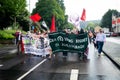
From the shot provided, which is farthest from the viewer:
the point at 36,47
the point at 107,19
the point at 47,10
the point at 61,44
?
the point at 107,19

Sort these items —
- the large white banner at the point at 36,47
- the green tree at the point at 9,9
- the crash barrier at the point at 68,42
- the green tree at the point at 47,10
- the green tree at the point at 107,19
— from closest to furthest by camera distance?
the crash barrier at the point at 68,42 < the large white banner at the point at 36,47 < the green tree at the point at 9,9 < the green tree at the point at 47,10 < the green tree at the point at 107,19

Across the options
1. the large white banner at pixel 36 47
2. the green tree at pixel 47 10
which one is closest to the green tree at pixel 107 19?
the green tree at pixel 47 10

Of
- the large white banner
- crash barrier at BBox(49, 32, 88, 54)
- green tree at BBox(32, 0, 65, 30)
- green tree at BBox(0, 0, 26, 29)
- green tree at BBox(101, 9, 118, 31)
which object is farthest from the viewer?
green tree at BBox(101, 9, 118, 31)

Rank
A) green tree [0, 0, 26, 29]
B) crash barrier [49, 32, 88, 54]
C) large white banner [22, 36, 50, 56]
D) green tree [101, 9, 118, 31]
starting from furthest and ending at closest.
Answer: green tree [101, 9, 118, 31]
green tree [0, 0, 26, 29]
large white banner [22, 36, 50, 56]
crash barrier [49, 32, 88, 54]

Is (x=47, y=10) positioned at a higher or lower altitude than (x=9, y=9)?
higher

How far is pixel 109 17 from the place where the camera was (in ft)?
526

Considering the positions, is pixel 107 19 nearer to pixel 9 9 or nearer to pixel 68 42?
pixel 9 9

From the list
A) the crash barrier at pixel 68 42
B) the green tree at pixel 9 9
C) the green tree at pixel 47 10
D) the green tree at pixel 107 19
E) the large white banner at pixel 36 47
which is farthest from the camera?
the green tree at pixel 107 19

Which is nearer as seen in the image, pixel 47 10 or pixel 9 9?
pixel 9 9

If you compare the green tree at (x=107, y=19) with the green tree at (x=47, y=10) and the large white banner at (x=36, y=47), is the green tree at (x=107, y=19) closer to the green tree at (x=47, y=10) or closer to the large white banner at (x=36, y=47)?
the green tree at (x=47, y=10)

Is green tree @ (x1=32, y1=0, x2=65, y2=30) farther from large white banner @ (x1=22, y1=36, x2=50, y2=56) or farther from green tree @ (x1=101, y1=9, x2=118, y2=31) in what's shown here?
large white banner @ (x1=22, y1=36, x2=50, y2=56)

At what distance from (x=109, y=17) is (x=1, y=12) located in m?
106

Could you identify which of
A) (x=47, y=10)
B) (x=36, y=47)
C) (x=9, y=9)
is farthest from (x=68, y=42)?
(x=47, y=10)

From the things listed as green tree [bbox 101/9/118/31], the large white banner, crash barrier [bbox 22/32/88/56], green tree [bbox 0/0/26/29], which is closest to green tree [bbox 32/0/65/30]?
green tree [bbox 101/9/118/31]
